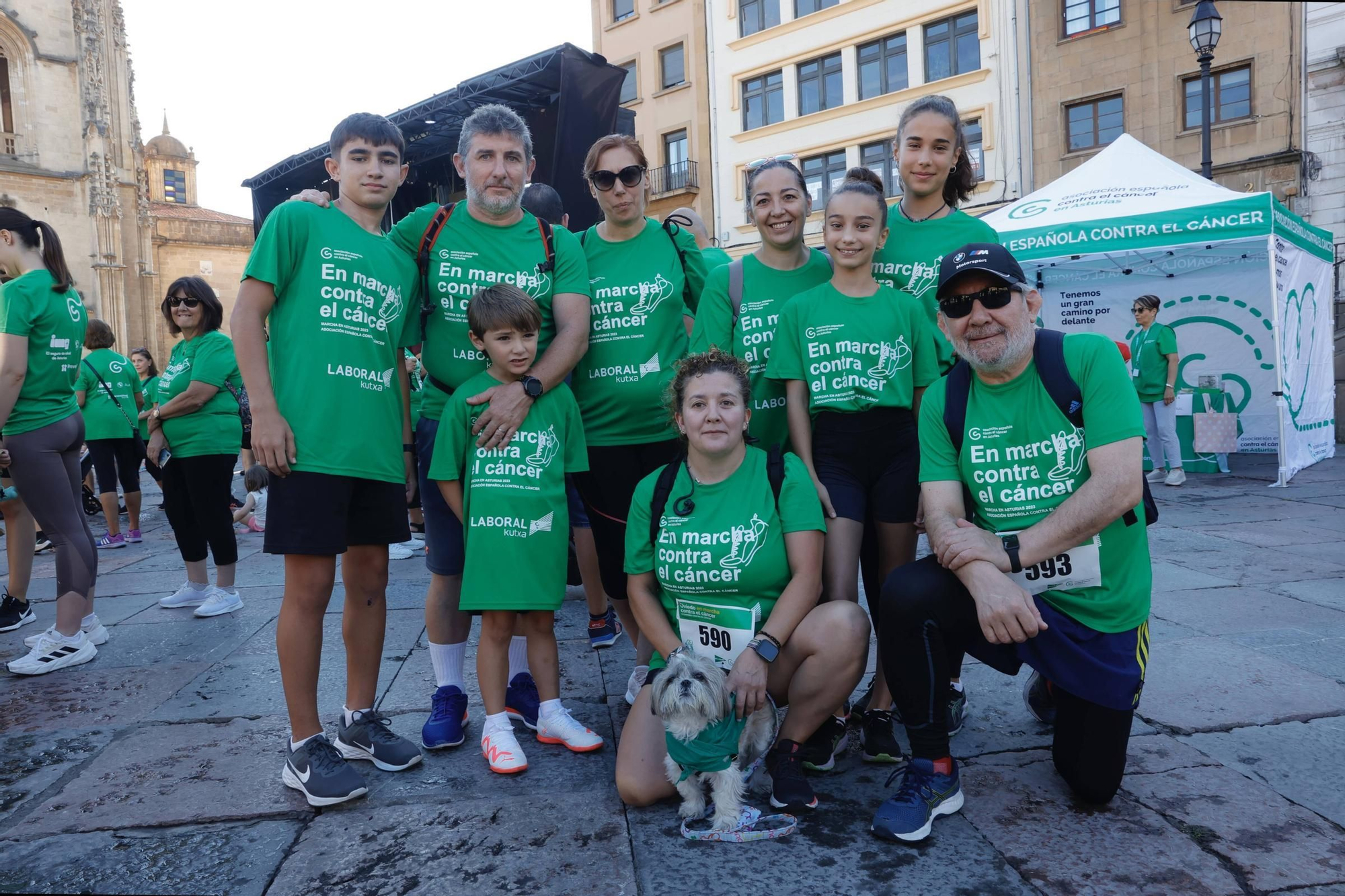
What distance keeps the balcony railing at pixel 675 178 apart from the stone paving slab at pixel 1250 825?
2621 centimetres

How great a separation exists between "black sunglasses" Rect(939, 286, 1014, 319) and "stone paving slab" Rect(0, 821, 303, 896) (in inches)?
96.3

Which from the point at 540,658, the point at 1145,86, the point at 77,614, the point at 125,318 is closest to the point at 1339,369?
the point at 1145,86

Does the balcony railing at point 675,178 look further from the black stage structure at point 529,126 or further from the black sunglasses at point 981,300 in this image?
the black sunglasses at point 981,300

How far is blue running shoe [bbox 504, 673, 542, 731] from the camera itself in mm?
3295

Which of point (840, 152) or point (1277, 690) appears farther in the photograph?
point (840, 152)

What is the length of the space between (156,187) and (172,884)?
68891 millimetres

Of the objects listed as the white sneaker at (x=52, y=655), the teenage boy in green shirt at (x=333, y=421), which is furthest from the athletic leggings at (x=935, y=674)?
the white sneaker at (x=52, y=655)

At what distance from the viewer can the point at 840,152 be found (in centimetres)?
2464

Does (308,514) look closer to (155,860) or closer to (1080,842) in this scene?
(155,860)

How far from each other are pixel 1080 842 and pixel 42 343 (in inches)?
190

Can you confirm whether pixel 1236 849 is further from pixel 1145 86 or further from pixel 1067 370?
pixel 1145 86

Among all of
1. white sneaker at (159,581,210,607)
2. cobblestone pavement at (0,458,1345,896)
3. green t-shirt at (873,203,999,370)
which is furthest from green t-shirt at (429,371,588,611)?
white sneaker at (159,581,210,607)

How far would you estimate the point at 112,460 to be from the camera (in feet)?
26.2

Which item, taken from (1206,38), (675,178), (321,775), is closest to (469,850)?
(321,775)
